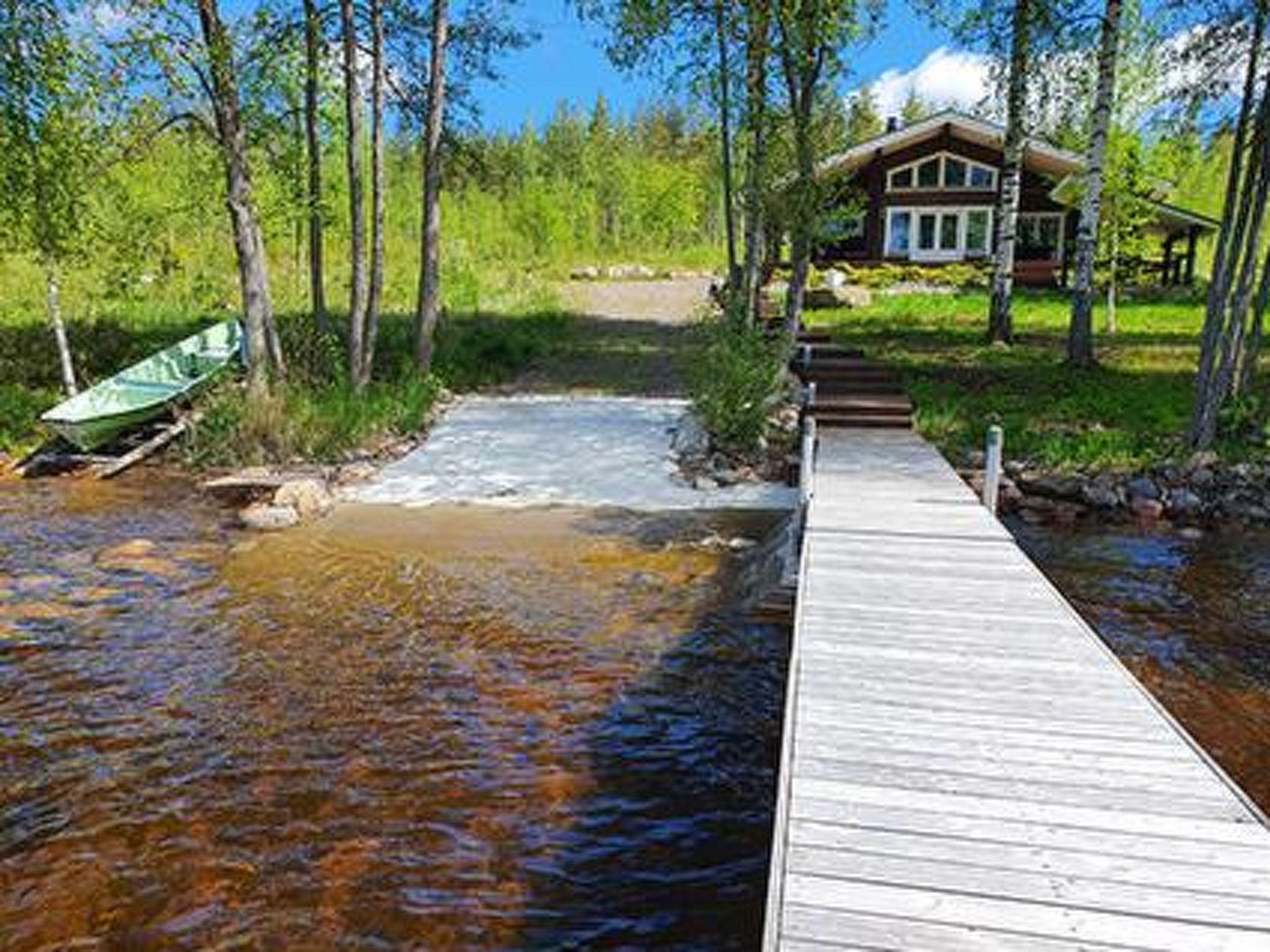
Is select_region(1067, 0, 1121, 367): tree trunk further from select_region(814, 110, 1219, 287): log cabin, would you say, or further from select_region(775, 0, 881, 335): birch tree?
select_region(814, 110, 1219, 287): log cabin

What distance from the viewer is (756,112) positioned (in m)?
12.2

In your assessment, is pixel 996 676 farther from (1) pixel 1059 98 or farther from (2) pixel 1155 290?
(2) pixel 1155 290

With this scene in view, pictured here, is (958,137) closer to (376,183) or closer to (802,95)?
(802,95)

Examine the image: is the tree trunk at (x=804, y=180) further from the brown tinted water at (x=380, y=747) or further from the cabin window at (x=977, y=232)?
the cabin window at (x=977, y=232)

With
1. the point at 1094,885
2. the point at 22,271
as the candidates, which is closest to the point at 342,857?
the point at 1094,885

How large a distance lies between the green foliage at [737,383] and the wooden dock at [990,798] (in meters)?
5.78

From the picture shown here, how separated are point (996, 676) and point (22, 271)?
24959mm

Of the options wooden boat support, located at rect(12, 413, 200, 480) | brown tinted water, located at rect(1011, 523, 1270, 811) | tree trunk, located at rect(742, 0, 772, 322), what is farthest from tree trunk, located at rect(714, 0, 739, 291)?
wooden boat support, located at rect(12, 413, 200, 480)

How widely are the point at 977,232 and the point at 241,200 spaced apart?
2404 centimetres

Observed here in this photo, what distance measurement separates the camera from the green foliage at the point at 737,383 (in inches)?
435

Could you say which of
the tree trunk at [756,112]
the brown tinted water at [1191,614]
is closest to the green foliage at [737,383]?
the tree trunk at [756,112]

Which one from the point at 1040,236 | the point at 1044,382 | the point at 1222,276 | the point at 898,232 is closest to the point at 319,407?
the point at 1044,382

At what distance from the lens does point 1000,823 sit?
309 cm

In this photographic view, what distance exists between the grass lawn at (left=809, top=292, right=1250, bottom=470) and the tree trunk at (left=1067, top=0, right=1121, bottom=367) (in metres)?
0.48
